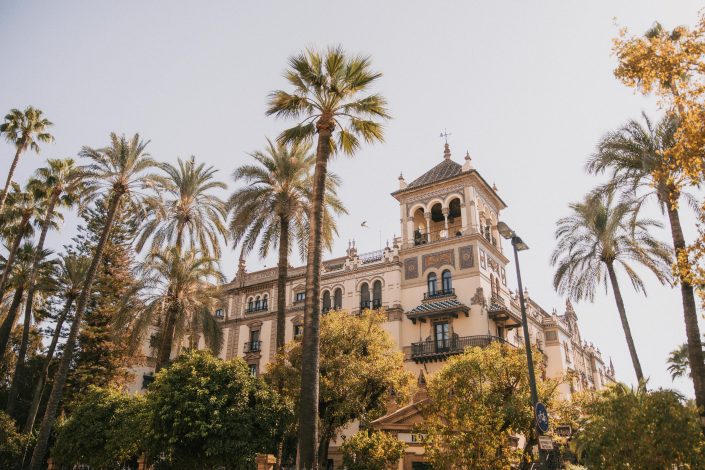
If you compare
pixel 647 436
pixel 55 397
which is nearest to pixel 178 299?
pixel 55 397

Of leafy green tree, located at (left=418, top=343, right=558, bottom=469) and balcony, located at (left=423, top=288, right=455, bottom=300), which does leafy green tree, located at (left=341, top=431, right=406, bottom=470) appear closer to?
leafy green tree, located at (left=418, top=343, right=558, bottom=469)

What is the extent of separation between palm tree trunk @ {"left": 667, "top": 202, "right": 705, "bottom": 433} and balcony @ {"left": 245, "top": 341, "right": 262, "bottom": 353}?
99.3 feet

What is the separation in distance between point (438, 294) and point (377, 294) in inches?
189

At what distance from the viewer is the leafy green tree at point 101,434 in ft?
69.8

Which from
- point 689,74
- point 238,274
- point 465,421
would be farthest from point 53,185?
point 689,74

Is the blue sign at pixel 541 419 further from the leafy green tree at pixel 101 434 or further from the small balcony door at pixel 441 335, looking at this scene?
the small balcony door at pixel 441 335

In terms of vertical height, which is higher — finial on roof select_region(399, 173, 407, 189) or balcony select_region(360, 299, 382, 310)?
finial on roof select_region(399, 173, 407, 189)

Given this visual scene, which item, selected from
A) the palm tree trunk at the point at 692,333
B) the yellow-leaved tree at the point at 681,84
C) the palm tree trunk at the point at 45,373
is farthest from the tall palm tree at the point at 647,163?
the palm tree trunk at the point at 45,373

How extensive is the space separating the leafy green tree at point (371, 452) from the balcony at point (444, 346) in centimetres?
1046

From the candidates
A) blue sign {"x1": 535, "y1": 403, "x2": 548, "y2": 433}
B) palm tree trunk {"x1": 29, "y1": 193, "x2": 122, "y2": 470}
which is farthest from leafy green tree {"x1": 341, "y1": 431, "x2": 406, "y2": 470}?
palm tree trunk {"x1": 29, "y1": 193, "x2": 122, "y2": 470}

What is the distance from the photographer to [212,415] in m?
16.8

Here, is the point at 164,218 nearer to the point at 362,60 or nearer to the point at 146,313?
the point at 146,313

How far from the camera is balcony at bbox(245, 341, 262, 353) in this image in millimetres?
39688

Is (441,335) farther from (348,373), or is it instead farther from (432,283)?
Result: (348,373)
